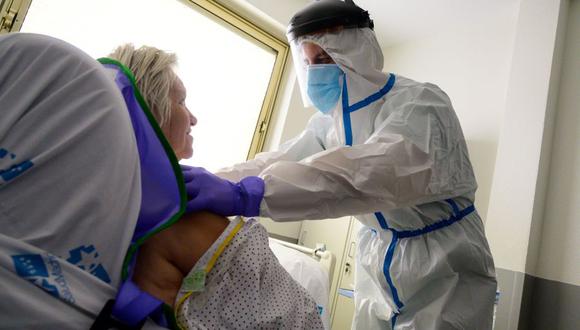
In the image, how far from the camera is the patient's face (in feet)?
2.62

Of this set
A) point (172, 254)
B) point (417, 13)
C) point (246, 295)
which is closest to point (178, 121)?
point (172, 254)

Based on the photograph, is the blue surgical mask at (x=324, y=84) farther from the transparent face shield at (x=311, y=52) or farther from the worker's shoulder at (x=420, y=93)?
the worker's shoulder at (x=420, y=93)

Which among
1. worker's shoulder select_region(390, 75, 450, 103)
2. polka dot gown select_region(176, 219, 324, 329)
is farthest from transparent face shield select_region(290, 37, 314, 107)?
polka dot gown select_region(176, 219, 324, 329)

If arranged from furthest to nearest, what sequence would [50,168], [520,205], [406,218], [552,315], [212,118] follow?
[212,118]
[520,205]
[552,315]
[406,218]
[50,168]

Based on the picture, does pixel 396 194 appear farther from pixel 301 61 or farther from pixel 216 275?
Result: pixel 301 61

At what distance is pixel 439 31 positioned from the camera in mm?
2566

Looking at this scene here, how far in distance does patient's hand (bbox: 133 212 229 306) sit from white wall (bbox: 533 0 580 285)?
70.0 inches

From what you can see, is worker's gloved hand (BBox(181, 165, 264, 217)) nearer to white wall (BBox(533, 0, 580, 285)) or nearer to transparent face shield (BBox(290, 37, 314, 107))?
transparent face shield (BBox(290, 37, 314, 107))

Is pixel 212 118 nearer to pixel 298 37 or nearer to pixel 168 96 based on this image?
pixel 298 37

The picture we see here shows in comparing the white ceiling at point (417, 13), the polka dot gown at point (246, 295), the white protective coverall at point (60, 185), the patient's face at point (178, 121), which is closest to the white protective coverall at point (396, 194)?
the polka dot gown at point (246, 295)

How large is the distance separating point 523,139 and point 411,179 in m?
1.33

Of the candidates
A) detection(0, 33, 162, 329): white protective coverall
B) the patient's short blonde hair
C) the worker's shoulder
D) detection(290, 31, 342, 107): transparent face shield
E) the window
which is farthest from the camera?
the window

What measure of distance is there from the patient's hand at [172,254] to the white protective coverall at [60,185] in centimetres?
9

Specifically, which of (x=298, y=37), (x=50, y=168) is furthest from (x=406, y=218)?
(x=50, y=168)
